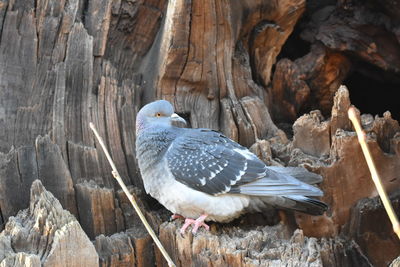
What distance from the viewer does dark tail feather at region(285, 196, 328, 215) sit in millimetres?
4062

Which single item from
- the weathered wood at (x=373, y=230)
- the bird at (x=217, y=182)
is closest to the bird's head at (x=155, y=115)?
the bird at (x=217, y=182)

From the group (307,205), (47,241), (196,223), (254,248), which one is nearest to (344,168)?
(307,205)

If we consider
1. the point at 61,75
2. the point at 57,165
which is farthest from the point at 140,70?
the point at 57,165

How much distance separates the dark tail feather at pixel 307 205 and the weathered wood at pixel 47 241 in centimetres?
143

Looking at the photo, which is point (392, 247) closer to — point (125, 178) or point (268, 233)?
point (268, 233)

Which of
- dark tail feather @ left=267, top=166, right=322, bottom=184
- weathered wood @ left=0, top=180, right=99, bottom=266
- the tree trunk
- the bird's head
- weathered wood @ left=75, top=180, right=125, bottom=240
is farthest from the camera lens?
the bird's head

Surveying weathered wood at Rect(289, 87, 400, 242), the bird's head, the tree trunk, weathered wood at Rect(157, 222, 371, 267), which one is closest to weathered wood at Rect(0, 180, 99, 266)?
the tree trunk

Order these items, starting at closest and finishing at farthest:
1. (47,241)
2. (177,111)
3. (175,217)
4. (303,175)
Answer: (47,241)
(303,175)
(175,217)
(177,111)

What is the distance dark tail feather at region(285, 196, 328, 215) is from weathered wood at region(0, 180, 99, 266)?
143 centimetres

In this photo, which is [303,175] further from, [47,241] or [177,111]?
[47,241]

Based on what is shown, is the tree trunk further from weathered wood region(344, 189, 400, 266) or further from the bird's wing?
the bird's wing

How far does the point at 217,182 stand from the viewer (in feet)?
13.5

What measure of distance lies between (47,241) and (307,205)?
5.93ft

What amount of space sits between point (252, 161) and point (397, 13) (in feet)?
7.84
